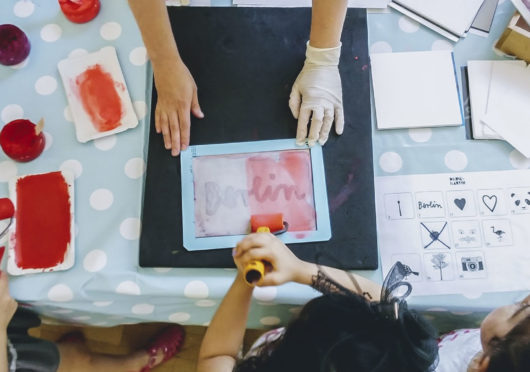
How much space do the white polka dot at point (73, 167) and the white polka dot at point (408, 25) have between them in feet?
2.13

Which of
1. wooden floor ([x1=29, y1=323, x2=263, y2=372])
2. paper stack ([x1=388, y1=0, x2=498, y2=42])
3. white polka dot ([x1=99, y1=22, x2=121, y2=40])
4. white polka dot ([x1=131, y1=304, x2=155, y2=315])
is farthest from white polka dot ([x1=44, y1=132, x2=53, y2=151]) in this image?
paper stack ([x1=388, y1=0, x2=498, y2=42])

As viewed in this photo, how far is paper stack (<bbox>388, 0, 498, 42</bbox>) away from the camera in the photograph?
0.88 m

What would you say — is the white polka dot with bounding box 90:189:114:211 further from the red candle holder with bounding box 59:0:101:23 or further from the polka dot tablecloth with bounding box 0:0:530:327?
the red candle holder with bounding box 59:0:101:23

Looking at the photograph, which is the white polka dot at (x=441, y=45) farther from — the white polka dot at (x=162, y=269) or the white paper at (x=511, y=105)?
the white polka dot at (x=162, y=269)

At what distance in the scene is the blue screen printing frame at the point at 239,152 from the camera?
755 mm

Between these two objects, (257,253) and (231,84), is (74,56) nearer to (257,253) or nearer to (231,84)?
(231,84)

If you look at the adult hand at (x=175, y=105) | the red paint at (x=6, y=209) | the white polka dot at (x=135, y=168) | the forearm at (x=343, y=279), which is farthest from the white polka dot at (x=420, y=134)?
the red paint at (x=6, y=209)

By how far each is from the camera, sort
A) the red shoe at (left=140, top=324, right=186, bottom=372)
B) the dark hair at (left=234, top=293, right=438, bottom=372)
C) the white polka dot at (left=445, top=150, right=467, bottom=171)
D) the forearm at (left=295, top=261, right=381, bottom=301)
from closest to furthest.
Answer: the dark hair at (left=234, top=293, right=438, bottom=372), the forearm at (left=295, top=261, right=381, bottom=301), the white polka dot at (left=445, top=150, right=467, bottom=171), the red shoe at (left=140, top=324, right=186, bottom=372)

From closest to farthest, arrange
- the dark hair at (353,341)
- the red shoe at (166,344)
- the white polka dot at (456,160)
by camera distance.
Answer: the dark hair at (353,341), the white polka dot at (456,160), the red shoe at (166,344)

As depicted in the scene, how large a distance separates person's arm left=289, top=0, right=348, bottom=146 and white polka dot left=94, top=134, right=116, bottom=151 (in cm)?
32

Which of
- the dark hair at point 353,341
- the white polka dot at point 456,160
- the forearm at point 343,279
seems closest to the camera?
the dark hair at point 353,341

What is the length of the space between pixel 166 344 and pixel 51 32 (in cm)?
75

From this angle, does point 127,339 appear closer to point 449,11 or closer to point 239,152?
point 239,152

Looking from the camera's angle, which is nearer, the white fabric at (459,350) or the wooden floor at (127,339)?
the white fabric at (459,350)
